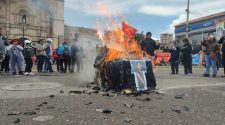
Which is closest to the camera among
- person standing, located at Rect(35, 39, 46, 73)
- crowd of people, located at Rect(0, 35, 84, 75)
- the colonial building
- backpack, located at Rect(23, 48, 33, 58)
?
crowd of people, located at Rect(0, 35, 84, 75)

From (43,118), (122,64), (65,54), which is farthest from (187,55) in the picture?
(43,118)

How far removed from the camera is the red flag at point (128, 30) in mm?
12062

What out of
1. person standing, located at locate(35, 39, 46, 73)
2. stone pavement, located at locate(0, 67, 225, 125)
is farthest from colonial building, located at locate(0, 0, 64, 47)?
stone pavement, located at locate(0, 67, 225, 125)

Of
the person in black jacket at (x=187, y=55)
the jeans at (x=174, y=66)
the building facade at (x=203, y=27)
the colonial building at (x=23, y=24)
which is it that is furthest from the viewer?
the building facade at (x=203, y=27)

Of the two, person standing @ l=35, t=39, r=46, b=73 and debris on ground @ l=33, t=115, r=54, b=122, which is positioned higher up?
person standing @ l=35, t=39, r=46, b=73

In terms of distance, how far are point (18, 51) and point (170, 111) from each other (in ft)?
36.2

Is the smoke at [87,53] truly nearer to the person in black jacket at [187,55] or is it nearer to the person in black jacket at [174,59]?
the person in black jacket at [174,59]

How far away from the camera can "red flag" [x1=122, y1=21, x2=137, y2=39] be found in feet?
39.6

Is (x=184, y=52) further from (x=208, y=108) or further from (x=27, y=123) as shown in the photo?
(x=27, y=123)

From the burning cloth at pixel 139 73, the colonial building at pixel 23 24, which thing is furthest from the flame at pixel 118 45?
the colonial building at pixel 23 24

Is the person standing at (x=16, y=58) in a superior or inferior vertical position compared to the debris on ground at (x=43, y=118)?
superior

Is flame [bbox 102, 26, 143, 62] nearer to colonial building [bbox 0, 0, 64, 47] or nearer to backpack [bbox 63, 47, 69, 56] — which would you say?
colonial building [bbox 0, 0, 64, 47]

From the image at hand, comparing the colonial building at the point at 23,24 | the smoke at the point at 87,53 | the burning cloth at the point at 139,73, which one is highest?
the colonial building at the point at 23,24

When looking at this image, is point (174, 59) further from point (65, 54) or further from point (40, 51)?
point (40, 51)
